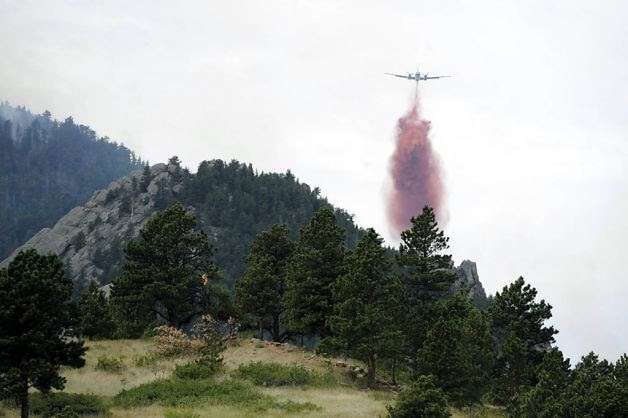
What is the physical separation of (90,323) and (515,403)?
31944mm

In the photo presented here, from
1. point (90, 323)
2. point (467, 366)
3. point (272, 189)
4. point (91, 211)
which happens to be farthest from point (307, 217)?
point (467, 366)

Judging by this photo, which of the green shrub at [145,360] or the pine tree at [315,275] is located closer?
the green shrub at [145,360]

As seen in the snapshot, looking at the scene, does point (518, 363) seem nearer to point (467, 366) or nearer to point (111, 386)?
point (467, 366)

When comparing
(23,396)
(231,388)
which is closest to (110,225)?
(231,388)

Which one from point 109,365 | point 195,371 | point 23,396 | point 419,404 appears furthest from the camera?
point 109,365

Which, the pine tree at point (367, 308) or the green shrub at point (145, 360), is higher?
the pine tree at point (367, 308)

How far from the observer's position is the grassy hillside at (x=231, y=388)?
32.4 metres

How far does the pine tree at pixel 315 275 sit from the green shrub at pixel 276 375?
19.9 ft

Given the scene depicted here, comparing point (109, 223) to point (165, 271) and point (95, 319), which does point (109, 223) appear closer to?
point (95, 319)

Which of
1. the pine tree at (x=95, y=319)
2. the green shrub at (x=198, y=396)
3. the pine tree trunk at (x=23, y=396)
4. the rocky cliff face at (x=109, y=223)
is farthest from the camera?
the rocky cliff face at (x=109, y=223)

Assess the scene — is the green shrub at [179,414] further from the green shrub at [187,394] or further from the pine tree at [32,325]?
the pine tree at [32,325]

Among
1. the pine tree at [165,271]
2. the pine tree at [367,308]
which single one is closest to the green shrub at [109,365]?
the pine tree at [165,271]

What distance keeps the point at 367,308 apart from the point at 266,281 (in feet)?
49.4

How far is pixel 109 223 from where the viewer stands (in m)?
183
